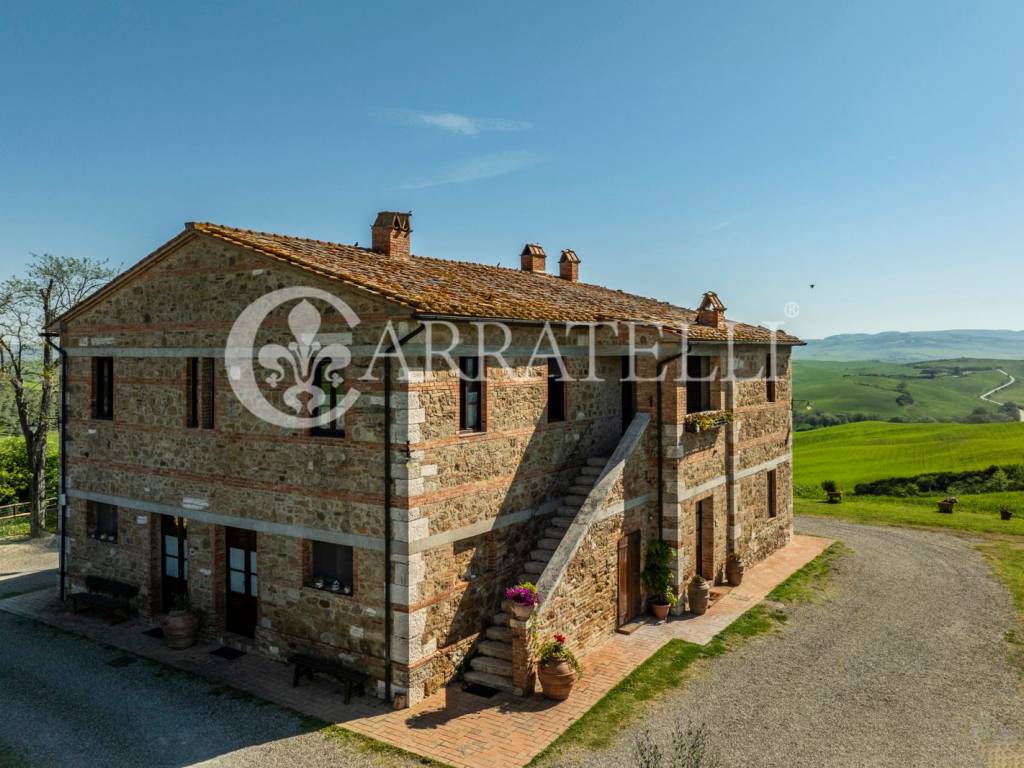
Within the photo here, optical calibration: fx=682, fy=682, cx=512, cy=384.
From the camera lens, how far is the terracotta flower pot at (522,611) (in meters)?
11.4

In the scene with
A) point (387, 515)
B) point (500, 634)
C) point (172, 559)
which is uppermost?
point (387, 515)

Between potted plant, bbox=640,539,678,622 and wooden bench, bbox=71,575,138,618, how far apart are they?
1126 cm

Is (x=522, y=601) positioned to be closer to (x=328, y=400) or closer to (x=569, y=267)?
(x=328, y=400)

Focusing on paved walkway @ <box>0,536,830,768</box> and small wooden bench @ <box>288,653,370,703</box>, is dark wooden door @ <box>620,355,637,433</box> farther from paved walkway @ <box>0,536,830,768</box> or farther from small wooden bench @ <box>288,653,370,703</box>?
small wooden bench @ <box>288,653,370,703</box>

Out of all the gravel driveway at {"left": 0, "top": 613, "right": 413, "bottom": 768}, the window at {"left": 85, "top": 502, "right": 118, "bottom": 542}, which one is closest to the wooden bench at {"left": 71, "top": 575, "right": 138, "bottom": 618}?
the window at {"left": 85, "top": 502, "right": 118, "bottom": 542}

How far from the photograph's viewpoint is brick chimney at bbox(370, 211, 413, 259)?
53.0ft

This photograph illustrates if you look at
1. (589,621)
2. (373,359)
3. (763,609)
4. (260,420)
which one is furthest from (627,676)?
(260,420)

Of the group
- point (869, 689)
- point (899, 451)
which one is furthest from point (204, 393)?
point (899, 451)

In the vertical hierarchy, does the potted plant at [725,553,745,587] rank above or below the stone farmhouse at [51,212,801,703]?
below

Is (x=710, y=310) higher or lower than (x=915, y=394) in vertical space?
higher

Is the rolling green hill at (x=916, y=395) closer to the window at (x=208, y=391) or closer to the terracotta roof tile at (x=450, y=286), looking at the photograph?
the terracotta roof tile at (x=450, y=286)

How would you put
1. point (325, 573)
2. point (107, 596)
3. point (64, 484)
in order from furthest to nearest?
1. point (64, 484)
2. point (107, 596)
3. point (325, 573)

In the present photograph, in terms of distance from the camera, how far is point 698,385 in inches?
689

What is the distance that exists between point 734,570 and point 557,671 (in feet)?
26.3
